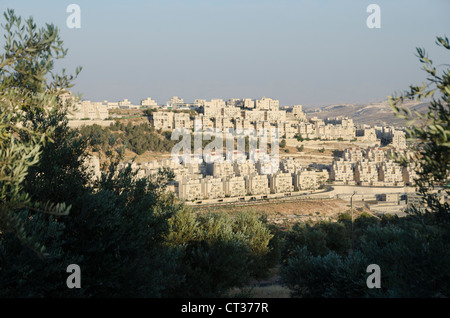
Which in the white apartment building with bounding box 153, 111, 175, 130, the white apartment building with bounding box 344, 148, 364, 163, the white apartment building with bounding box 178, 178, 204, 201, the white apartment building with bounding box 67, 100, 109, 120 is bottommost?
the white apartment building with bounding box 178, 178, 204, 201

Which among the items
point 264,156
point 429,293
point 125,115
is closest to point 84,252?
point 429,293

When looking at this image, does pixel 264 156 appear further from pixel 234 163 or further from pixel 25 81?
A: pixel 25 81

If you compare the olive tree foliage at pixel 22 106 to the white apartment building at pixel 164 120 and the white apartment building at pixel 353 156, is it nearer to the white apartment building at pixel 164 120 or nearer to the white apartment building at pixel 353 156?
the white apartment building at pixel 353 156

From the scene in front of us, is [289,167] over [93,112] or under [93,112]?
under

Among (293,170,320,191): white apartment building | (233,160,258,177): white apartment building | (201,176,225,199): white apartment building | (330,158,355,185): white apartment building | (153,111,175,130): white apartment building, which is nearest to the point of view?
(201,176,225,199): white apartment building

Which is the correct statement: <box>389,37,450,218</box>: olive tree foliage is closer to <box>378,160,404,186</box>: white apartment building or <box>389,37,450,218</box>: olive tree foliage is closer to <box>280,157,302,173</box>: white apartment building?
<box>280,157,302,173</box>: white apartment building

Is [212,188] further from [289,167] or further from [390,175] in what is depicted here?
[390,175]

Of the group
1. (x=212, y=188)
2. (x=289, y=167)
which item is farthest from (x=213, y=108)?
(x=212, y=188)

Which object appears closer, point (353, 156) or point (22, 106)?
point (22, 106)

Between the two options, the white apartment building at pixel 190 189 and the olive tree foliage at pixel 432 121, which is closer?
the olive tree foliage at pixel 432 121

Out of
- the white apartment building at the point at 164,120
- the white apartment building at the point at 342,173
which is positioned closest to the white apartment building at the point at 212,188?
the white apartment building at the point at 342,173

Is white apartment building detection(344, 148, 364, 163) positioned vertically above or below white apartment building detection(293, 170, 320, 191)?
above

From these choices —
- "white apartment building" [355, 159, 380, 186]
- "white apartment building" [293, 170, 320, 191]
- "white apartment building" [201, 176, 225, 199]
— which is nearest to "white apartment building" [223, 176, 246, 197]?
"white apartment building" [201, 176, 225, 199]

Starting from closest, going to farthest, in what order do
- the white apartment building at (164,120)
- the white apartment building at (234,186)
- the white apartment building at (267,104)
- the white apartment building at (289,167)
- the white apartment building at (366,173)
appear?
the white apartment building at (234,186)
the white apartment building at (289,167)
the white apartment building at (366,173)
the white apartment building at (164,120)
the white apartment building at (267,104)
